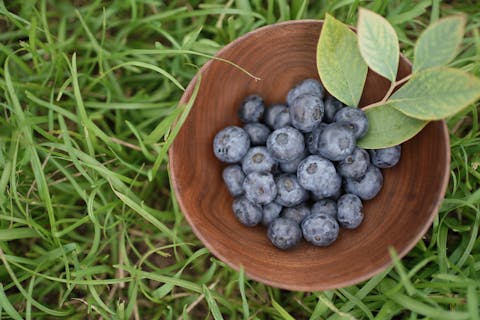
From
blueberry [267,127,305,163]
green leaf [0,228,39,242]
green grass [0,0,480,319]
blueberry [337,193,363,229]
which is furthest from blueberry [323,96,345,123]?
green leaf [0,228,39,242]

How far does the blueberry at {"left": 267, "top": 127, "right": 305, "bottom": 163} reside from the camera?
124 cm

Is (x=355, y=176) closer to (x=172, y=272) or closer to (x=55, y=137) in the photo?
(x=172, y=272)

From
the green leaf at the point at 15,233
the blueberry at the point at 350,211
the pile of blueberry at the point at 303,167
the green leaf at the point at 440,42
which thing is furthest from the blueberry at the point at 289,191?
the green leaf at the point at 15,233

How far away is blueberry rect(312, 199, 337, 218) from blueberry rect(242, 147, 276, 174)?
160 mm

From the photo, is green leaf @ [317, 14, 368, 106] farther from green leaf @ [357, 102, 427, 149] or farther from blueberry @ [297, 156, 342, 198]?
blueberry @ [297, 156, 342, 198]

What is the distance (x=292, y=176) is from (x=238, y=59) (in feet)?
1.20

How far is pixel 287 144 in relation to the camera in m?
1.24

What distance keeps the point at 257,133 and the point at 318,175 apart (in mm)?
242

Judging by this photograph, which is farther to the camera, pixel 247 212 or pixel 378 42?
pixel 247 212

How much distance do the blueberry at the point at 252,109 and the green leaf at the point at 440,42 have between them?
444 millimetres

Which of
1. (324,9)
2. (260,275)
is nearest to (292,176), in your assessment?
(260,275)

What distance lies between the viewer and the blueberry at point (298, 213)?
132cm

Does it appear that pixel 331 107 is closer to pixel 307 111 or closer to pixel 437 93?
pixel 307 111

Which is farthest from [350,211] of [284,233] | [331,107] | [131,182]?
[131,182]
